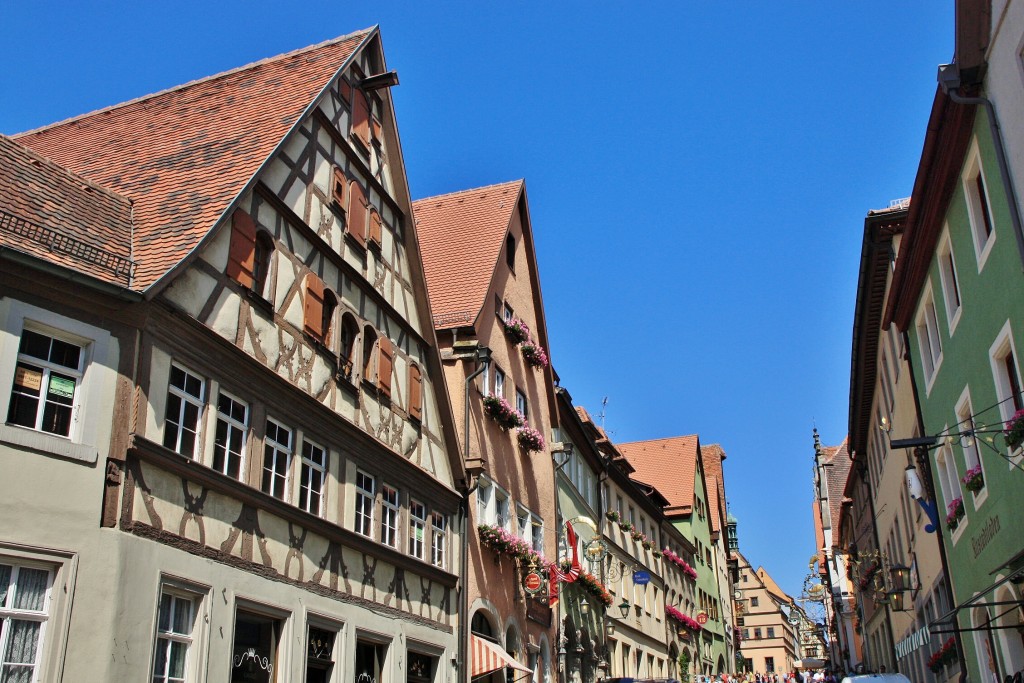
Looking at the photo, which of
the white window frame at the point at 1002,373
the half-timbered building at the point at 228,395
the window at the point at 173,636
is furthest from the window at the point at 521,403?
the window at the point at 173,636

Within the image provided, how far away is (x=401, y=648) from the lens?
616 inches

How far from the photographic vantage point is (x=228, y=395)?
39.7ft

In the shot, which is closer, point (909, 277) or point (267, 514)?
point (267, 514)

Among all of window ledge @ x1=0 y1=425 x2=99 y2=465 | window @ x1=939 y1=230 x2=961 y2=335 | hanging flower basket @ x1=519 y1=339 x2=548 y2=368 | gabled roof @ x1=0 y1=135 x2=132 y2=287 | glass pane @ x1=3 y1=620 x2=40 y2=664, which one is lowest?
glass pane @ x1=3 y1=620 x2=40 y2=664

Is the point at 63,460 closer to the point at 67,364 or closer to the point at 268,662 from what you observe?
the point at 67,364

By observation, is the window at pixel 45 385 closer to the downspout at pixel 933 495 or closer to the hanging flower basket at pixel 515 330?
the downspout at pixel 933 495

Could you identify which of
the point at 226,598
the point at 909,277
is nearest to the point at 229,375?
the point at 226,598

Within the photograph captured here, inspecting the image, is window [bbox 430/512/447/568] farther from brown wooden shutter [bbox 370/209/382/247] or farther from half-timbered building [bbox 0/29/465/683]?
brown wooden shutter [bbox 370/209/382/247]

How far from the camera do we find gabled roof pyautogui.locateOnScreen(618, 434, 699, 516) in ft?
156

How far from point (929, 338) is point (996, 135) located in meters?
7.07

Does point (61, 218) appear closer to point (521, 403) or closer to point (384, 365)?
point (384, 365)

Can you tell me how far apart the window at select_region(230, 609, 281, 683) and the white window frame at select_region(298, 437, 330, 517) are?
1.53 m

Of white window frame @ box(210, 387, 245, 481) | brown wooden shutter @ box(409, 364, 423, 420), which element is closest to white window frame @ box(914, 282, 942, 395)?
brown wooden shutter @ box(409, 364, 423, 420)

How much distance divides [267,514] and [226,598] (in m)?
1.27
